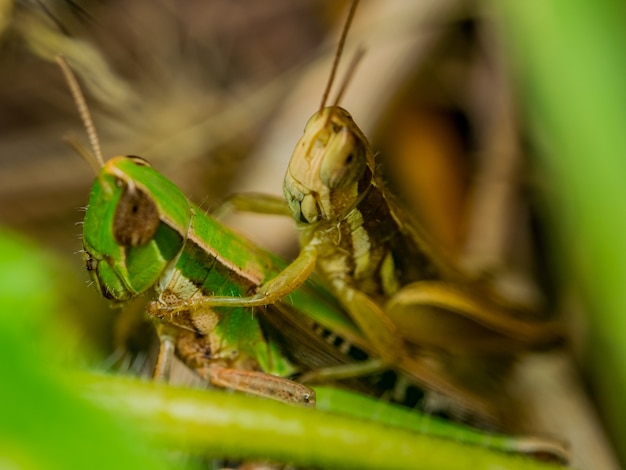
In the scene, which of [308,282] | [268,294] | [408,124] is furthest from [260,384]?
[408,124]

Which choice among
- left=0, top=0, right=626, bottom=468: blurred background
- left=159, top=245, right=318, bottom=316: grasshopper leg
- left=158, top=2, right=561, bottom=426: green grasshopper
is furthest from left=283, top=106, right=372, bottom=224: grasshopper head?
left=0, top=0, right=626, bottom=468: blurred background

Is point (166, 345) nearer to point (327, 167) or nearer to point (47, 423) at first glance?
point (327, 167)

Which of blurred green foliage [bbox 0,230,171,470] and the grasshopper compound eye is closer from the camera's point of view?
blurred green foliage [bbox 0,230,171,470]

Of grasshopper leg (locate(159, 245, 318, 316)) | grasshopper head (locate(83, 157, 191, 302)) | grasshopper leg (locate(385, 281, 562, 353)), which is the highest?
grasshopper head (locate(83, 157, 191, 302))

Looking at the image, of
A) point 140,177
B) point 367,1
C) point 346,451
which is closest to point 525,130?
point 367,1

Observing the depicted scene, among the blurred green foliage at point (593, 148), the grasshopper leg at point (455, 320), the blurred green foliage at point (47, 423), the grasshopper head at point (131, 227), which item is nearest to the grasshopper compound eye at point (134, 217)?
the grasshopper head at point (131, 227)

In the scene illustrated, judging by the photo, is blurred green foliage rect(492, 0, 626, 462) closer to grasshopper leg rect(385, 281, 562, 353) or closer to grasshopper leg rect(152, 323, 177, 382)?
grasshopper leg rect(385, 281, 562, 353)
